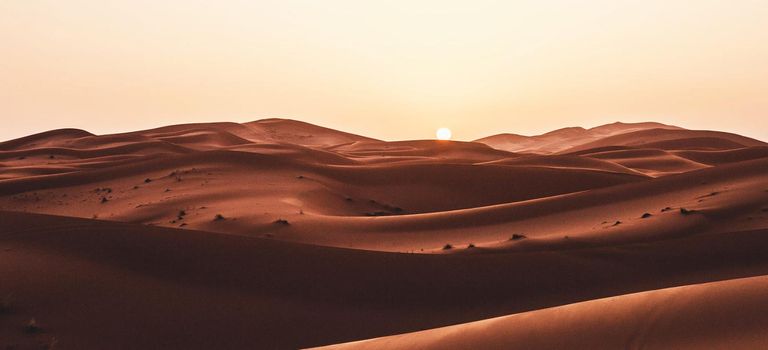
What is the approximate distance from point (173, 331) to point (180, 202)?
1337 centimetres

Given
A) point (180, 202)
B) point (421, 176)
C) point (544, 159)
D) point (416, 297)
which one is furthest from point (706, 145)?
point (416, 297)

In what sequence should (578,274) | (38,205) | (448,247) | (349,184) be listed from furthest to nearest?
1. (349,184)
2. (38,205)
3. (448,247)
4. (578,274)

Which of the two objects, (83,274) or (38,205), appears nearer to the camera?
(83,274)

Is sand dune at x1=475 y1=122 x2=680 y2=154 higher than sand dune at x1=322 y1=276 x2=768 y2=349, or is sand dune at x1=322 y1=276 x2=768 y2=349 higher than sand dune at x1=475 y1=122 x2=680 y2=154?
sand dune at x1=475 y1=122 x2=680 y2=154

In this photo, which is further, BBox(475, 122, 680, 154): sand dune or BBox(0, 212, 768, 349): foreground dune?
BBox(475, 122, 680, 154): sand dune

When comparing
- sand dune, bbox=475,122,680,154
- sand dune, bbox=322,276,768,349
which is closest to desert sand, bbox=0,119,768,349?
sand dune, bbox=322,276,768,349

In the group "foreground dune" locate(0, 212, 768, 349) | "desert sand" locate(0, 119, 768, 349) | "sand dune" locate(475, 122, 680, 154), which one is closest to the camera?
"desert sand" locate(0, 119, 768, 349)

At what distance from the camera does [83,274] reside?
865cm

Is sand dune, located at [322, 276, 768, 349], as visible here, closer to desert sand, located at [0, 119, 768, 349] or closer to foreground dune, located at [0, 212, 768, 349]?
desert sand, located at [0, 119, 768, 349]

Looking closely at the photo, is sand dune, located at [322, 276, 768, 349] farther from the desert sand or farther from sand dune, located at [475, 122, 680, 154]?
sand dune, located at [475, 122, 680, 154]

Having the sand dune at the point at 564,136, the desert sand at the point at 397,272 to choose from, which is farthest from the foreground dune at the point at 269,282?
the sand dune at the point at 564,136

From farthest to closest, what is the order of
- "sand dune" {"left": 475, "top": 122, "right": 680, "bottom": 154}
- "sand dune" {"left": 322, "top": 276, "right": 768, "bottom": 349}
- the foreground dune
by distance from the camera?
"sand dune" {"left": 475, "top": 122, "right": 680, "bottom": 154} < the foreground dune < "sand dune" {"left": 322, "top": 276, "right": 768, "bottom": 349}

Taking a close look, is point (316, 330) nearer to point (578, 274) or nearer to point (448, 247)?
point (578, 274)

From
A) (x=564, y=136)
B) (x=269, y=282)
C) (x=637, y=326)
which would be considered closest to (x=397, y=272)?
(x=269, y=282)
